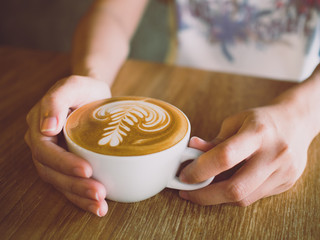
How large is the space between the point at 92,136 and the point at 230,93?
0.56 meters

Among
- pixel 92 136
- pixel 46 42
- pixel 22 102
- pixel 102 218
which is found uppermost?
pixel 92 136

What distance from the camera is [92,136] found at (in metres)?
0.46

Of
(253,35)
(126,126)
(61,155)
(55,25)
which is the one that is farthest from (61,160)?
(55,25)

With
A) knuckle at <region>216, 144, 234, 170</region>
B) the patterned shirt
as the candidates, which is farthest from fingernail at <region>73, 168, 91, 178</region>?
the patterned shirt

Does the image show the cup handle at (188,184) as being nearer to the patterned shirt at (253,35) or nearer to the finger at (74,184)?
the finger at (74,184)

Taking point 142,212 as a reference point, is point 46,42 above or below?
below

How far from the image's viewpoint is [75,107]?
617mm

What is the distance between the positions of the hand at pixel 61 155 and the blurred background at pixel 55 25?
2.04 meters

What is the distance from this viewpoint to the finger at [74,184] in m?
0.44

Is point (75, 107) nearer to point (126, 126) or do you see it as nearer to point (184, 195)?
point (126, 126)

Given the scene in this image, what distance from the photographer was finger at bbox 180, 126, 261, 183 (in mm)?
467

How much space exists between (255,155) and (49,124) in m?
0.39

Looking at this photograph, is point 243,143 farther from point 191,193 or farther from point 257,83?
point 257,83

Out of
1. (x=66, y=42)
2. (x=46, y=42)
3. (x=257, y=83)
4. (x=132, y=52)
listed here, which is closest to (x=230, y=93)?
(x=257, y=83)
